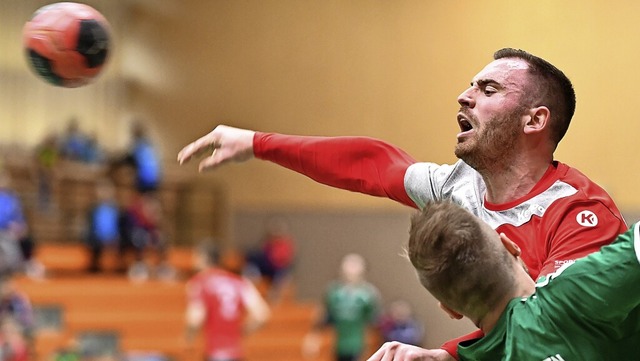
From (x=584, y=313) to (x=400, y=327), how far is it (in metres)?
12.3

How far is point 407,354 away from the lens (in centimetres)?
265

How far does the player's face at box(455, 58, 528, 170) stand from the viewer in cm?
310

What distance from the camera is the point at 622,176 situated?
13.0 m

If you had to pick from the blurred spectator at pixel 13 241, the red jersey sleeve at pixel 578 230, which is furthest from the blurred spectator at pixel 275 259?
the red jersey sleeve at pixel 578 230

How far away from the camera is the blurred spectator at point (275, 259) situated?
1634 cm

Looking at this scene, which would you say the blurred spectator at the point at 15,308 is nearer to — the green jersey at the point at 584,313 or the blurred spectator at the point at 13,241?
the blurred spectator at the point at 13,241

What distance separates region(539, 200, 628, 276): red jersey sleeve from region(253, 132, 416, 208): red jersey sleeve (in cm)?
69

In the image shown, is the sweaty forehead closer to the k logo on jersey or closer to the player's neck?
the player's neck

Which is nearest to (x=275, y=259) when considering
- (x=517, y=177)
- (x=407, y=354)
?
(x=517, y=177)

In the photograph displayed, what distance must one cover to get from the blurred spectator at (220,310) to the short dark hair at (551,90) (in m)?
7.78

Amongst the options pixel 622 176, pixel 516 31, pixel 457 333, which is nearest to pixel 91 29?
pixel 516 31

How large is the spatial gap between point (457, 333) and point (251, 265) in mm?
3963

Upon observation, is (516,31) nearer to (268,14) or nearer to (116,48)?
(268,14)

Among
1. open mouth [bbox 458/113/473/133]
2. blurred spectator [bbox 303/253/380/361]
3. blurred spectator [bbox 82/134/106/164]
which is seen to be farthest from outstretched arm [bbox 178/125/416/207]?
blurred spectator [bbox 82/134/106/164]
